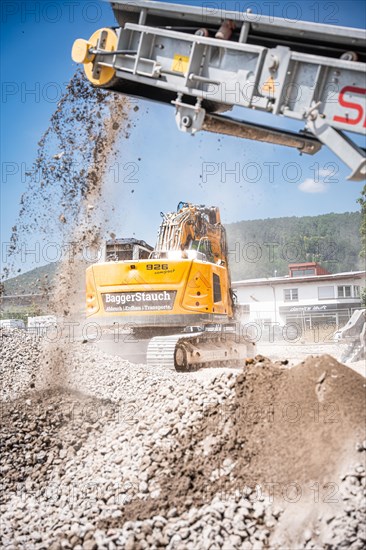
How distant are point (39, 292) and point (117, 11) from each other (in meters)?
6.29

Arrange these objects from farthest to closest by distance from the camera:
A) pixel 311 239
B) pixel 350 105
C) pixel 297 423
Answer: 1. pixel 311 239
2. pixel 297 423
3. pixel 350 105

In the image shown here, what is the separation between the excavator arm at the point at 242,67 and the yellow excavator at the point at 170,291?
3.49 m

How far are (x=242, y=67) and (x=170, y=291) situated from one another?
4212 mm

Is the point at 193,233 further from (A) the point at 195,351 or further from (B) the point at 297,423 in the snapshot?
(B) the point at 297,423

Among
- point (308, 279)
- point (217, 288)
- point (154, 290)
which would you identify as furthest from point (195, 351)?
point (308, 279)

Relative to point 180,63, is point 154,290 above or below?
below

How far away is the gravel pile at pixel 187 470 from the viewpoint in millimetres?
3932

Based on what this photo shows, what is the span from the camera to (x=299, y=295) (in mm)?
31562

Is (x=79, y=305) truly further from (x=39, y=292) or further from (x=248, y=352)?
(x=248, y=352)

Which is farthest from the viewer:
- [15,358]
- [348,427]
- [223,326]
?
[15,358]

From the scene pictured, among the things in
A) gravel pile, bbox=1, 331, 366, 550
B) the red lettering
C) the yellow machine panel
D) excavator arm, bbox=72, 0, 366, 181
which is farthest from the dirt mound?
the yellow machine panel

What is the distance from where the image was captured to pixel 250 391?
5.12 m

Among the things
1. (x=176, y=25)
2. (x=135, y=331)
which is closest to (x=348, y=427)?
(x=176, y=25)

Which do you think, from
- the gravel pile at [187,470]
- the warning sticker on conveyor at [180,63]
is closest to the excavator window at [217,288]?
the gravel pile at [187,470]
